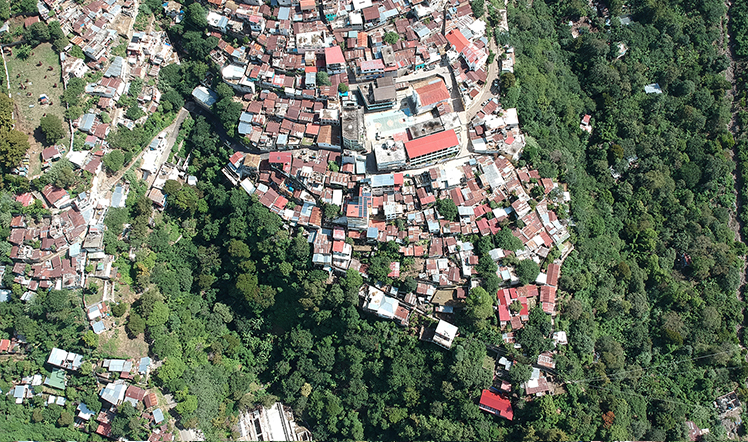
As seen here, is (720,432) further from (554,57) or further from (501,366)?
(554,57)

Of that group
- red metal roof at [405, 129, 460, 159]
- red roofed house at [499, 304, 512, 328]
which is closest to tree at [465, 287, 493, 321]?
red roofed house at [499, 304, 512, 328]

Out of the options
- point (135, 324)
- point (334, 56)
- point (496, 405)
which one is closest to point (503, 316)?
point (496, 405)

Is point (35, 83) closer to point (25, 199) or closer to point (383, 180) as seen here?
point (25, 199)

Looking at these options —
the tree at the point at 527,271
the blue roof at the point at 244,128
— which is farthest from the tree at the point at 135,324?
the tree at the point at 527,271

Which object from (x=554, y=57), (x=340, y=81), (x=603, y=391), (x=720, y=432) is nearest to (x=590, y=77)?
(x=554, y=57)

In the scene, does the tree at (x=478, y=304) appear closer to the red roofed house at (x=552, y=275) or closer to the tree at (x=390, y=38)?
the red roofed house at (x=552, y=275)

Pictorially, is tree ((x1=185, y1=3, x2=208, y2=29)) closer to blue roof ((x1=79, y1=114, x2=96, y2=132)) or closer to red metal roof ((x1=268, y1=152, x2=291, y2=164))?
blue roof ((x1=79, y1=114, x2=96, y2=132))
